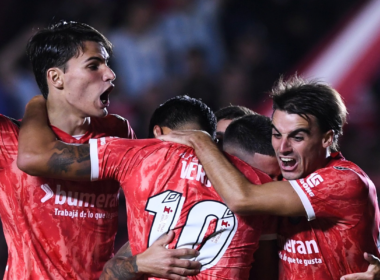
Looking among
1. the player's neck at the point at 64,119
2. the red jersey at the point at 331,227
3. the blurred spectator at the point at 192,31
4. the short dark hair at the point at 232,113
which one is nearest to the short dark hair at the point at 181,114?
the player's neck at the point at 64,119

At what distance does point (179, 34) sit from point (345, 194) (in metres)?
5.51

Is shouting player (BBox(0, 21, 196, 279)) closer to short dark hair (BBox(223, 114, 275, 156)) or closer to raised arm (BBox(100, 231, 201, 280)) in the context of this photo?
raised arm (BBox(100, 231, 201, 280))

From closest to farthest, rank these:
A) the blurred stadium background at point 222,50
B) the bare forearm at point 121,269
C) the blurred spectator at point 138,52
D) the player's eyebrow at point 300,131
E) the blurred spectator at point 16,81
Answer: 1. the bare forearm at point 121,269
2. the player's eyebrow at point 300,131
3. the blurred spectator at point 16,81
4. the blurred stadium background at point 222,50
5. the blurred spectator at point 138,52

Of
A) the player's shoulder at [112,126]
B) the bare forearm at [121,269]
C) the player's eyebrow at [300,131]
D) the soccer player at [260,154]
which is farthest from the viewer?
the player's shoulder at [112,126]

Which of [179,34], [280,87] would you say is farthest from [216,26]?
[280,87]

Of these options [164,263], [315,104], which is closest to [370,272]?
[315,104]

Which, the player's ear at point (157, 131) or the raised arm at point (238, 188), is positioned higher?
the player's ear at point (157, 131)

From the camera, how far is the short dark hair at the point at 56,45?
285 cm

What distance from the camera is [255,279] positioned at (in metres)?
2.89

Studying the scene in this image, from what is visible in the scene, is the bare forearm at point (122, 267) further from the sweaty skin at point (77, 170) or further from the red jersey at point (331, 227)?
the red jersey at point (331, 227)

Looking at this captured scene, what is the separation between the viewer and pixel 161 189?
7.92 ft

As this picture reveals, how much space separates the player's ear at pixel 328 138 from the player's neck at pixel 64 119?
132 cm

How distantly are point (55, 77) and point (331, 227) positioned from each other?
1665mm

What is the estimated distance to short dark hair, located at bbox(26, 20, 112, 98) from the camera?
285cm
